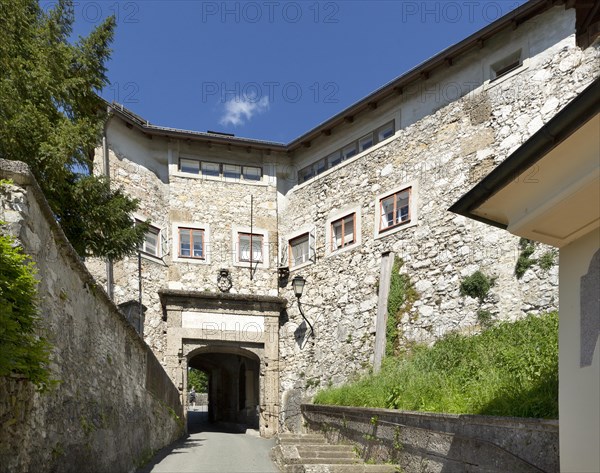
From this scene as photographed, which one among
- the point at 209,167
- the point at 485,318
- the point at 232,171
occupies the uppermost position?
the point at 209,167

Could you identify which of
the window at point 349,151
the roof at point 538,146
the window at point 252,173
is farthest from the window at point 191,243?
the roof at point 538,146

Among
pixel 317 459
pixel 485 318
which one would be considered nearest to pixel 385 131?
pixel 485 318

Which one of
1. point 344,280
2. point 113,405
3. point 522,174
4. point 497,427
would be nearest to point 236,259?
point 344,280

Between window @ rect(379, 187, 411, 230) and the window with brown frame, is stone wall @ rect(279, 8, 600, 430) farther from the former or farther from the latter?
the window with brown frame

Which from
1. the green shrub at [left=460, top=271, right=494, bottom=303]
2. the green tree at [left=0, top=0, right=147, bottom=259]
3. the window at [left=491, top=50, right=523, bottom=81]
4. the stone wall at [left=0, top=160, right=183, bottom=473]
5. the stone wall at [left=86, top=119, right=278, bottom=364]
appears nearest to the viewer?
the stone wall at [left=0, top=160, right=183, bottom=473]

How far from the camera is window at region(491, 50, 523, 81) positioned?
13.9 meters

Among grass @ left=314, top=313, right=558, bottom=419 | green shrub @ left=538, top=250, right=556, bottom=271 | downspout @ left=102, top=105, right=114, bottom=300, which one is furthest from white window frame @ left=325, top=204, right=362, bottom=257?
downspout @ left=102, top=105, right=114, bottom=300

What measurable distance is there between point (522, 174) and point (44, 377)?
150 inches

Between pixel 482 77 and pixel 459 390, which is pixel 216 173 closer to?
pixel 482 77

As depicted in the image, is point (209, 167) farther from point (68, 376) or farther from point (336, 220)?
point (68, 376)

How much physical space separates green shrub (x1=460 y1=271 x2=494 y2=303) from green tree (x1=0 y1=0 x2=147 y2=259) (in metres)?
7.21

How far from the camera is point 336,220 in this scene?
1789 cm

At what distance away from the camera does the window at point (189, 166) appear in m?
19.2

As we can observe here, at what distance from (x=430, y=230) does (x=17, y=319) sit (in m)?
12.1
